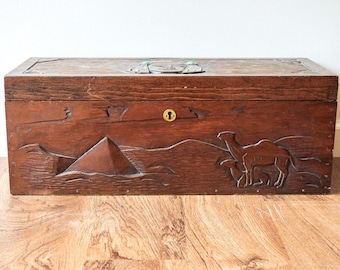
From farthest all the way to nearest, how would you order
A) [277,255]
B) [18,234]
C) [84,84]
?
1. [84,84]
2. [18,234]
3. [277,255]

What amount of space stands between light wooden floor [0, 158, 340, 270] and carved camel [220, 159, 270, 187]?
53 mm

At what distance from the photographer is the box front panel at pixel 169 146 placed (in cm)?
208

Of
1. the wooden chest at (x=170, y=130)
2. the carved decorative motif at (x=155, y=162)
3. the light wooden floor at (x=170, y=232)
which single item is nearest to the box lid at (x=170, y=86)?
the wooden chest at (x=170, y=130)

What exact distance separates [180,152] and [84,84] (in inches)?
14.5

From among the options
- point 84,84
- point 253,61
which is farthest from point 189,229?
point 253,61

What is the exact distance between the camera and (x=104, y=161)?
2.11 metres

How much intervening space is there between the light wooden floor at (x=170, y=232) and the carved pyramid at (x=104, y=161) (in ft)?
0.30

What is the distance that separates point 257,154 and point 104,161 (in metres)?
0.48

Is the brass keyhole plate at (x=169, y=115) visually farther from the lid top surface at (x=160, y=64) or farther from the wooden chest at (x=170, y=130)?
the lid top surface at (x=160, y=64)

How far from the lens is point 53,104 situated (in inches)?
81.6

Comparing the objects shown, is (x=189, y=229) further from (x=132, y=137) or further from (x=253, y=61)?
(x=253, y=61)
